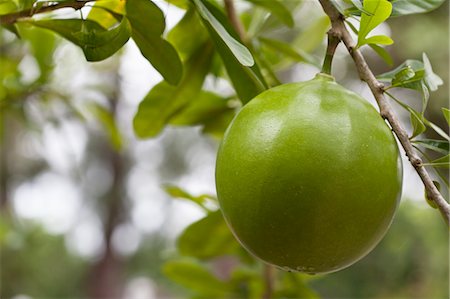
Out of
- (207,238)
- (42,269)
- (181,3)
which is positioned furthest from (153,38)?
(42,269)

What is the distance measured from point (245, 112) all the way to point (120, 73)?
1282 mm

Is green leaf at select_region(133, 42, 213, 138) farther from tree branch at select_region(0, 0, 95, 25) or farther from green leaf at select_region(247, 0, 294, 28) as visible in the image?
tree branch at select_region(0, 0, 95, 25)

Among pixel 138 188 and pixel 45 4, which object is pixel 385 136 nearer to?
pixel 45 4

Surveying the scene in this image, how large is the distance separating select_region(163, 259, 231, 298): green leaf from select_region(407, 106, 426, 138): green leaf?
23.2 inches

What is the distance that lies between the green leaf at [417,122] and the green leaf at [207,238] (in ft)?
1.40

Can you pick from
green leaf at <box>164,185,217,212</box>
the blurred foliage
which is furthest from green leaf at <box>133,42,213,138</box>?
the blurred foliage

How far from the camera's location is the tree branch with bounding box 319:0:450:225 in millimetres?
484

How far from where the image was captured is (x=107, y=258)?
6938 mm

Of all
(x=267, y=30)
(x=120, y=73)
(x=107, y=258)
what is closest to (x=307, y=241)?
(x=267, y=30)

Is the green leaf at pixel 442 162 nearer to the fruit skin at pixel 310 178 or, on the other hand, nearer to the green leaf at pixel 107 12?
the fruit skin at pixel 310 178

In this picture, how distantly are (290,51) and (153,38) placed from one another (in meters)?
0.35

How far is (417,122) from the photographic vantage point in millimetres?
544

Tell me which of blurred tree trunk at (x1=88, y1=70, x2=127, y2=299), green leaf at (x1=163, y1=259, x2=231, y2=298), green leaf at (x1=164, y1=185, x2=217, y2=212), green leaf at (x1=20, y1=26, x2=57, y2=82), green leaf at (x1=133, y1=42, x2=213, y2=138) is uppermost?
green leaf at (x1=133, y1=42, x2=213, y2=138)

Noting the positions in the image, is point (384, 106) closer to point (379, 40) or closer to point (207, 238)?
point (379, 40)
